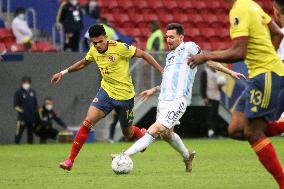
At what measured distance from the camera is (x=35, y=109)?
22.8 meters

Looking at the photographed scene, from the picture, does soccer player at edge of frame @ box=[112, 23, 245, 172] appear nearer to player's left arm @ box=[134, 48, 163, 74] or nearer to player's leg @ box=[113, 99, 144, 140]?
player's left arm @ box=[134, 48, 163, 74]

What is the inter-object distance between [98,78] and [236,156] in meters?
7.94

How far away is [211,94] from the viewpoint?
24.4m

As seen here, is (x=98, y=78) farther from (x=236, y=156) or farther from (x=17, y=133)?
(x=236, y=156)

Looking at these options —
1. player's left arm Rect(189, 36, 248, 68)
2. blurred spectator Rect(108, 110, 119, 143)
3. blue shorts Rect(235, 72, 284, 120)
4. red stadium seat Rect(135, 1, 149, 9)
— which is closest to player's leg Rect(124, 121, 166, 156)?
blue shorts Rect(235, 72, 284, 120)

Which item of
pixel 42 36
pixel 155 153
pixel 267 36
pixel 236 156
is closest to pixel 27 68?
pixel 42 36

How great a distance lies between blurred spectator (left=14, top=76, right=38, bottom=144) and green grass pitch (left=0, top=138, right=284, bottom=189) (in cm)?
343

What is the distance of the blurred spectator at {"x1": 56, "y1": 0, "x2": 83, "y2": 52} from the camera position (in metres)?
24.3

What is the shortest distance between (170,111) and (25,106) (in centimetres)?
1083

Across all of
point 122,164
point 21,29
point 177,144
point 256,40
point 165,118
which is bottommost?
point 122,164

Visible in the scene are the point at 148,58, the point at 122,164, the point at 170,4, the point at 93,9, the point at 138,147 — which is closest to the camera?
the point at 138,147

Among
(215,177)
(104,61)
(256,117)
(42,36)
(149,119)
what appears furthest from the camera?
(42,36)

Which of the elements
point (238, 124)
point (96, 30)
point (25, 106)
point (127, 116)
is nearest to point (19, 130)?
point (25, 106)

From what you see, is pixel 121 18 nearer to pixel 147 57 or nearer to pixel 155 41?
pixel 155 41
